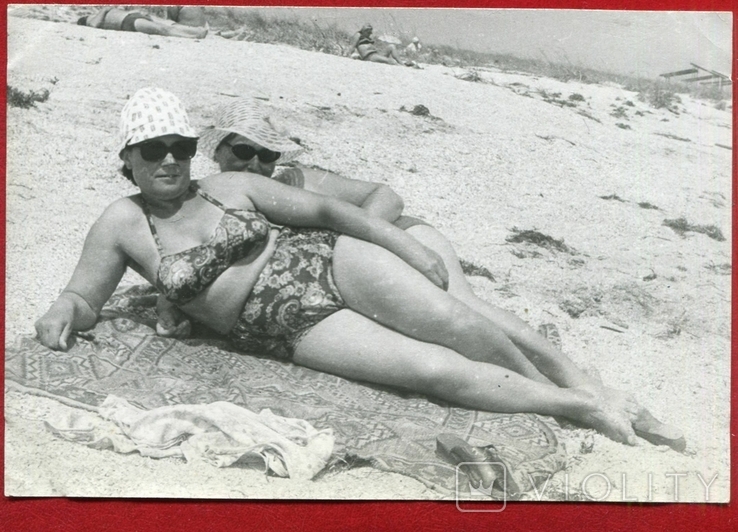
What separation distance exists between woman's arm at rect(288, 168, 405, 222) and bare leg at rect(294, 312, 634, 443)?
1.99 ft

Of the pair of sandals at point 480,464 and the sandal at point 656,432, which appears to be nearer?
the pair of sandals at point 480,464

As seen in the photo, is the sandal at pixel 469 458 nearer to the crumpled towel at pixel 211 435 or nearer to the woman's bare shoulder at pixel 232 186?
the crumpled towel at pixel 211 435

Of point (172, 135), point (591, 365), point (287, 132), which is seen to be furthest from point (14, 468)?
point (591, 365)

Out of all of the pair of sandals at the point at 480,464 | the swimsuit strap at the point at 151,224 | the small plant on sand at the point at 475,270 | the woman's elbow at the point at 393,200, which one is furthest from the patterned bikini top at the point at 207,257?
the pair of sandals at the point at 480,464

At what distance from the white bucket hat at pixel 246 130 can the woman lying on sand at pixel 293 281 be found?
0.25m

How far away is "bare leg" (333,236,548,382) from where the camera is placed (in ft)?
15.8

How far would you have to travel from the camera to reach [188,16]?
17.8 ft

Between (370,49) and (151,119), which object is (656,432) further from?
(151,119)

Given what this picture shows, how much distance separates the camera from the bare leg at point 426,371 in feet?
15.9

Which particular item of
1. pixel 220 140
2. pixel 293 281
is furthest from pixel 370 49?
pixel 293 281

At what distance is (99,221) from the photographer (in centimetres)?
486

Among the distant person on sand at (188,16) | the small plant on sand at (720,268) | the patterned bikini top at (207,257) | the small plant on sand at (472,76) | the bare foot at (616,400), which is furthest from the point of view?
the small plant on sand at (472,76)

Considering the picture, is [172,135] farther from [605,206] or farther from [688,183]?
[688,183]

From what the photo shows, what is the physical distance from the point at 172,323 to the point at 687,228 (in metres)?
2.77
